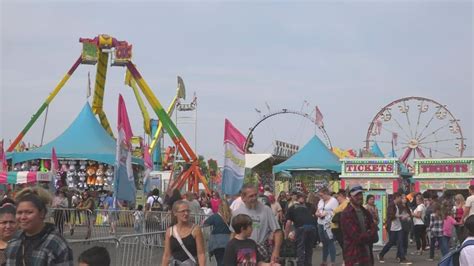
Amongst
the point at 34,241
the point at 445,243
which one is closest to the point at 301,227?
the point at 445,243

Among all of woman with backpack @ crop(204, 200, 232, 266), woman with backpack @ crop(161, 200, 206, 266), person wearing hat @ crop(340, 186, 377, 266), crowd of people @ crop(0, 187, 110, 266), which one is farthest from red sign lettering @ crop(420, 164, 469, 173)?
crowd of people @ crop(0, 187, 110, 266)

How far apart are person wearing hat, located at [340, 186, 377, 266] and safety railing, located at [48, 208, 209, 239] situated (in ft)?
26.7

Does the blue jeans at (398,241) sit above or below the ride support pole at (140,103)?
below

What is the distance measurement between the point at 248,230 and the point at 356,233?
226 cm

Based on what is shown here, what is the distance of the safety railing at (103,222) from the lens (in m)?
16.0

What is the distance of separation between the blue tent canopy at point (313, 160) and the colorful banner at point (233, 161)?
68.8 feet

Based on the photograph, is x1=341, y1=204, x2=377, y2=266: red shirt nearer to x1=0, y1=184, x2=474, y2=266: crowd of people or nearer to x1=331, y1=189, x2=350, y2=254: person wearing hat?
x1=0, y1=184, x2=474, y2=266: crowd of people

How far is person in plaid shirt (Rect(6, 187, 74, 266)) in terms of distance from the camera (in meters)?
3.95

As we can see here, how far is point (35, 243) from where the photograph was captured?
13.0ft

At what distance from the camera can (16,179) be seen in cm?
2083

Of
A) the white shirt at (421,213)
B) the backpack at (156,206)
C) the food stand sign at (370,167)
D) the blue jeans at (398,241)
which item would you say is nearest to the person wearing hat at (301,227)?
the blue jeans at (398,241)

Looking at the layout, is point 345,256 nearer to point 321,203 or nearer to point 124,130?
point 321,203

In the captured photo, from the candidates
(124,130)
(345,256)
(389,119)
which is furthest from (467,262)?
(389,119)

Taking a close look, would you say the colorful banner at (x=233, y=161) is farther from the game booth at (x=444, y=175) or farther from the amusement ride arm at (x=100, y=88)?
the amusement ride arm at (x=100, y=88)
